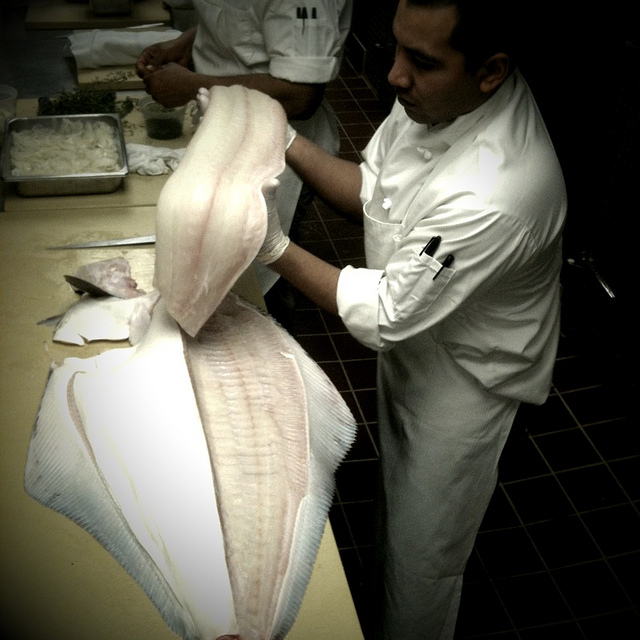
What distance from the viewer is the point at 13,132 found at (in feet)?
7.60

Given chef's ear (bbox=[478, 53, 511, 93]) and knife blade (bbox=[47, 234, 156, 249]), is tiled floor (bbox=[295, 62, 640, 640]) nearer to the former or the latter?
chef's ear (bbox=[478, 53, 511, 93])

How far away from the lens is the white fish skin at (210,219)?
1.52m

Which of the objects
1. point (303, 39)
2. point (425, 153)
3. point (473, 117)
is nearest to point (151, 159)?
point (303, 39)

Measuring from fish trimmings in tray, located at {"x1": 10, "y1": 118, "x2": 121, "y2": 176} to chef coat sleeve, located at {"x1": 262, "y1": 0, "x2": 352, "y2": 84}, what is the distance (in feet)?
1.89

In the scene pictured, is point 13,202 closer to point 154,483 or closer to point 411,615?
point 154,483

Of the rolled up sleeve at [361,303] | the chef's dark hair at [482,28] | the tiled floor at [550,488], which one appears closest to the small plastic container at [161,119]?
the tiled floor at [550,488]

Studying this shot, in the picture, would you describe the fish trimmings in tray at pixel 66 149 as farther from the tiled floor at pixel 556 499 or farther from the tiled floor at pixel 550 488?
the tiled floor at pixel 556 499

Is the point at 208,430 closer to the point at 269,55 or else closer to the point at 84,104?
the point at 269,55

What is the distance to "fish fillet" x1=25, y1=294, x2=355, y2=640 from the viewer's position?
1.22 m

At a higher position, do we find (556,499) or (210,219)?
(210,219)

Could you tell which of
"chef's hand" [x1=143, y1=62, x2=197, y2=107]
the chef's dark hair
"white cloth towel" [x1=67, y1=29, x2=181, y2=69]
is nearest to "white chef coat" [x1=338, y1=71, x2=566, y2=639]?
the chef's dark hair

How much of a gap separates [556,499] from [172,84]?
201cm

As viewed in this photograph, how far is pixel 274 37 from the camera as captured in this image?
2.22 metres

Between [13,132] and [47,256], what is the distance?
596mm
